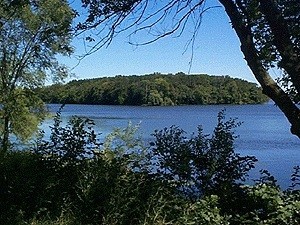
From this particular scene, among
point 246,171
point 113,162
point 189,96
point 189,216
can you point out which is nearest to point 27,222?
point 113,162

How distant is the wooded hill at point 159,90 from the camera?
38.4 meters

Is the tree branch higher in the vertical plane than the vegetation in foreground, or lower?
higher

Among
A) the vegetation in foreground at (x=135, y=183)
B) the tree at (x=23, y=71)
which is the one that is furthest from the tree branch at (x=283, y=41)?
the tree at (x=23, y=71)

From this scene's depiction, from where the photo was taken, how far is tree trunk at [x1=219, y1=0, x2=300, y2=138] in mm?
3871

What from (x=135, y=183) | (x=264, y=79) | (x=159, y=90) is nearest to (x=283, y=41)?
(x=264, y=79)

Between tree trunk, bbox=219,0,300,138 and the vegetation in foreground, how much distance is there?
781 mm

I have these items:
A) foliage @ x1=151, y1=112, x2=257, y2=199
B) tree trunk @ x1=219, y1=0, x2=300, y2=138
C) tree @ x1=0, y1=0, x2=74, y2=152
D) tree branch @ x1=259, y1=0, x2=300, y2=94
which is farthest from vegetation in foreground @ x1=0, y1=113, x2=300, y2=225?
tree @ x1=0, y1=0, x2=74, y2=152

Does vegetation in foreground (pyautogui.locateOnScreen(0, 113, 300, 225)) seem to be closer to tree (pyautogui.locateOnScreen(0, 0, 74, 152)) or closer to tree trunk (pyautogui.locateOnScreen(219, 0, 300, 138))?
tree trunk (pyautogui.locateOnScreen(219, 0, 300, 138))

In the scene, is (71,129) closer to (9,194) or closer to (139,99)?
(9,194)

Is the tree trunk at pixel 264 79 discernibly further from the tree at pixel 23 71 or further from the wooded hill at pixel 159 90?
the wooded hill at pixel 159 90

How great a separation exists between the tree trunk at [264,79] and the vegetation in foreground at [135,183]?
2.56 feet

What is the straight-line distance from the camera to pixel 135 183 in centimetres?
504

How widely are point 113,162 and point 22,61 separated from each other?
15750 millimetres

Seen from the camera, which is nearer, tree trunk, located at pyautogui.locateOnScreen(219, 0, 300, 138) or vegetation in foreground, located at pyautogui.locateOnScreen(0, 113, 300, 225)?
tree trunk, located at pyautogui.locateOnScreen(219, 0, 300, 138)
